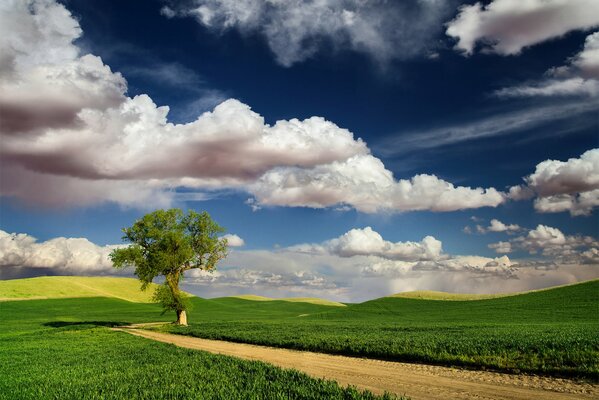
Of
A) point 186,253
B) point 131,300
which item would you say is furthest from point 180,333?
point 131,300

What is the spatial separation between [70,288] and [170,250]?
364 ft

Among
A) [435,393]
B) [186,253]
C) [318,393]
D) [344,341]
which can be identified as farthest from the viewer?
[186,253]

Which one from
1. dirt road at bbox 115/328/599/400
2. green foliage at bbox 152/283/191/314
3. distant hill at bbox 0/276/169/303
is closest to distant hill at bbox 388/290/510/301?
distant hill at bbox 0/276/169/303

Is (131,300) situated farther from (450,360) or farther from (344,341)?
(450,360)

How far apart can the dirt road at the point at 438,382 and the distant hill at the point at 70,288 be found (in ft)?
407

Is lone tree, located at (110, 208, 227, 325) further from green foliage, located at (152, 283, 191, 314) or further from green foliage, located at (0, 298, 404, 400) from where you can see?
green foliage, located at (0, 298, 404, 400)

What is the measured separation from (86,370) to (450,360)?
58.1 ft

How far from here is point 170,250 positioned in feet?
185

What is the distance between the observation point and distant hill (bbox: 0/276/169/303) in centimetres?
12862

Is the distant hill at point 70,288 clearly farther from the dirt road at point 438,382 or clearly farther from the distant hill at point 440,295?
the dirt road at point 438,382

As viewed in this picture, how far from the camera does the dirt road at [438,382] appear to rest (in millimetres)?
14316

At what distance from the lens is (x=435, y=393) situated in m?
14.5

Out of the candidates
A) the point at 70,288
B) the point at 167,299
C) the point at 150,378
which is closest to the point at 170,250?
the point at 167,299

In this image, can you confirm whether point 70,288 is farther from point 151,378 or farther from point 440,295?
point 151,378
